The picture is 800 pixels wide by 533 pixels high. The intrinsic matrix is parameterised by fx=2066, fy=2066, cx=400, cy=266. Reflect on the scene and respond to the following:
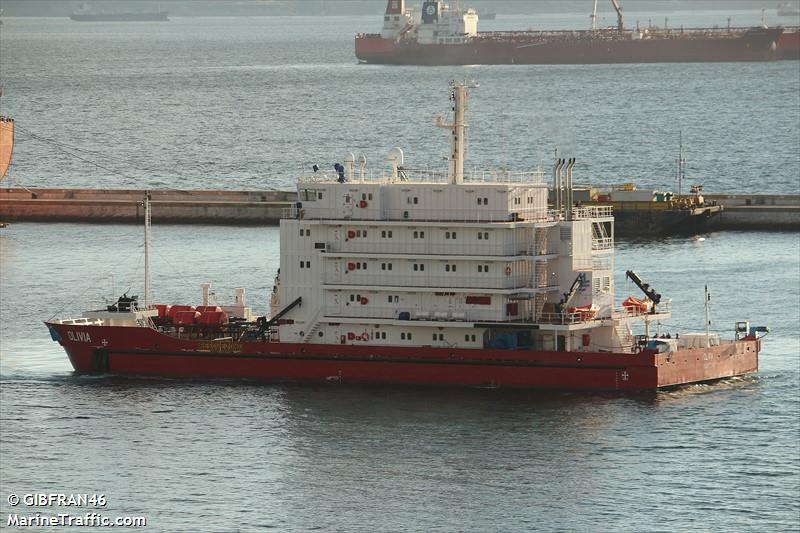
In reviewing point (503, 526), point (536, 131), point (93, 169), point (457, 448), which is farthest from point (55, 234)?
point (536, 131)

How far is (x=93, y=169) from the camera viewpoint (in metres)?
131

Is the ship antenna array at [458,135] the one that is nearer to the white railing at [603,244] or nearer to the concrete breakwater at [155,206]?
the white railing at [603,244]

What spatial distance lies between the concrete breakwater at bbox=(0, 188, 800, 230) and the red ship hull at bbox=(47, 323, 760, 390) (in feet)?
119

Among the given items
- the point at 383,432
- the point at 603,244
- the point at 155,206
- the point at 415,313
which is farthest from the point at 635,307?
the point at 155,206

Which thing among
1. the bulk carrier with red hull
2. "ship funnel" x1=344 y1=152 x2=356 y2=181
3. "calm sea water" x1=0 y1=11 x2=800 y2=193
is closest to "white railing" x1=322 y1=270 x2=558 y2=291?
the bulk carrier with red hull

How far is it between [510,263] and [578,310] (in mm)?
2344

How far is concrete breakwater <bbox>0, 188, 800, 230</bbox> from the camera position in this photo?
9669 centimetres

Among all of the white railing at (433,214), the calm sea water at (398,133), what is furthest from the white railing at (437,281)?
the calm sea water at (398,133)

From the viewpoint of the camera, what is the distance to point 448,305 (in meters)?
59.2

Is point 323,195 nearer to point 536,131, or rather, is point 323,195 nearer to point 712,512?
point 712,512

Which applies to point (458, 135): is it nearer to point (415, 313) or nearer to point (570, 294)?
point (415, 313)

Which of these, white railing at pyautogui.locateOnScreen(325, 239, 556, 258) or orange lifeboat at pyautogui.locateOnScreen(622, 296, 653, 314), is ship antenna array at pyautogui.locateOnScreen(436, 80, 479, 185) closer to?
white railing at pyautogui.locateOnScreen(325, 239, 556, 258)

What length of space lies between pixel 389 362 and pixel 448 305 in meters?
2.35

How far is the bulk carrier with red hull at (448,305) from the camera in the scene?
192 feet
